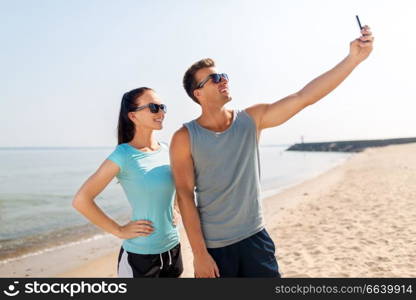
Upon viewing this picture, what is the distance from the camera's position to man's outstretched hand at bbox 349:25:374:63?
2.66 m

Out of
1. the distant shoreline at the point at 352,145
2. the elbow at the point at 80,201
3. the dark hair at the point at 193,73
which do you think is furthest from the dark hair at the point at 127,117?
the distant shoreline at the point at 352,145

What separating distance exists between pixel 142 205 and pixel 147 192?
0.10 meters

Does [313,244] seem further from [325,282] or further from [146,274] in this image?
[146,274]

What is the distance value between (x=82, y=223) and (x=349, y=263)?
893cm

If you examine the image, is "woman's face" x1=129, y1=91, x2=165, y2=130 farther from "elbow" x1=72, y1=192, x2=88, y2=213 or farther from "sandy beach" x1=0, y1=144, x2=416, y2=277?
"sandy beach" x1=0, y1=144, x2=416, y2=277

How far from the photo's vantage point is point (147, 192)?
2.65 meters

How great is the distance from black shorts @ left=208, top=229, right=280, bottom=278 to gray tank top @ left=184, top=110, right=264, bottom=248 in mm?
45

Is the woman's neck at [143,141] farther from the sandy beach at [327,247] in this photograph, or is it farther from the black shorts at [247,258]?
the sandy beach at [327,247]

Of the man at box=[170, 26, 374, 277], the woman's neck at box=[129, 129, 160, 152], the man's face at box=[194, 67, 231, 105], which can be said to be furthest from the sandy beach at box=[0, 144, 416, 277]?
the man's face at box=[194, 67, 231, 105]

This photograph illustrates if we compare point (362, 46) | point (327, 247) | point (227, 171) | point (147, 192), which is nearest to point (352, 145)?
point (327, 247)

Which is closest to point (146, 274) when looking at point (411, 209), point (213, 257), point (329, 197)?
point (213, 257)

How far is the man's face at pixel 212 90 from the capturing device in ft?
9.04

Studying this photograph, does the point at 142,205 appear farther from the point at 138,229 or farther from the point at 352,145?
the point at 352,145

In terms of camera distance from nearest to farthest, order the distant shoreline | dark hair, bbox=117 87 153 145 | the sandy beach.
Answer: dark hair, bbox=117 87 153 145 < the sandy beach < the distant shoreline
